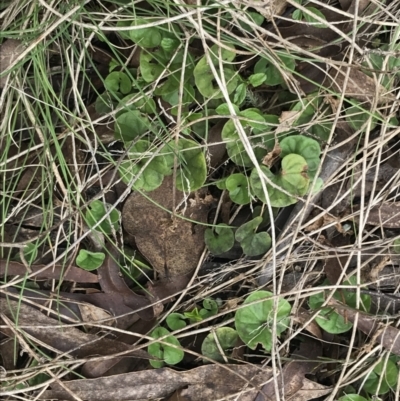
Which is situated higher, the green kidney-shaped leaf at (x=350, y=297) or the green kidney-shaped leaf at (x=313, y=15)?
the green kidney-shaped leaf at (x=313, y=15)

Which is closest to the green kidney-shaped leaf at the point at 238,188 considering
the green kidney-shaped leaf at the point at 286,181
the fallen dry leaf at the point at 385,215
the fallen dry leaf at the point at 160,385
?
the green kidney-shaped leaf at the point at 286,181

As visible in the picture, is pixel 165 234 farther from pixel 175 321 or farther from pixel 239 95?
pixel 239 95

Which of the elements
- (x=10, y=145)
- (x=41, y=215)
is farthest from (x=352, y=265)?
(x=10, y=145)

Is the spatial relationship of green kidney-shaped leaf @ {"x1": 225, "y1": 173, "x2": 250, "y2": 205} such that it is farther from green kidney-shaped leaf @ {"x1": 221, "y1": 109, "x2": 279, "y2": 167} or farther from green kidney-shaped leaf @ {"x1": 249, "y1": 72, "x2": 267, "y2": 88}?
green kidney-shaped leaf @ {"x1": 249, "y1": 72, "x2": 267, "y2": 88}

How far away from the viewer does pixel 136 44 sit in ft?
3.44

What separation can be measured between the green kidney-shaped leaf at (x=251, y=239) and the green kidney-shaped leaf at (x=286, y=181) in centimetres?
7

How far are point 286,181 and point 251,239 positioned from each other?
0.49ft

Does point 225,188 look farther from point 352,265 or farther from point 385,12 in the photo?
point 385,12

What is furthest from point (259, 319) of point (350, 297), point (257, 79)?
point (257, 79)

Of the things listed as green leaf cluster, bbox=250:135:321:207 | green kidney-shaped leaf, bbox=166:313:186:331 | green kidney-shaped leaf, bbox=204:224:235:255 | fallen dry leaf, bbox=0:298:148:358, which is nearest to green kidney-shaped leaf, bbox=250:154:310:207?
green leaf cluster, bbox=250:135:321:207

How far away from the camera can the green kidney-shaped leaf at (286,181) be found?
3.38 ft

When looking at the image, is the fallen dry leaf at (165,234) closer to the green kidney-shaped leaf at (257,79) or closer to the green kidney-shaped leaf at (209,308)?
the green kidney-shaped leaf at (209,308)

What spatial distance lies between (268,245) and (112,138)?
436 mm

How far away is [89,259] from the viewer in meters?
1.11
